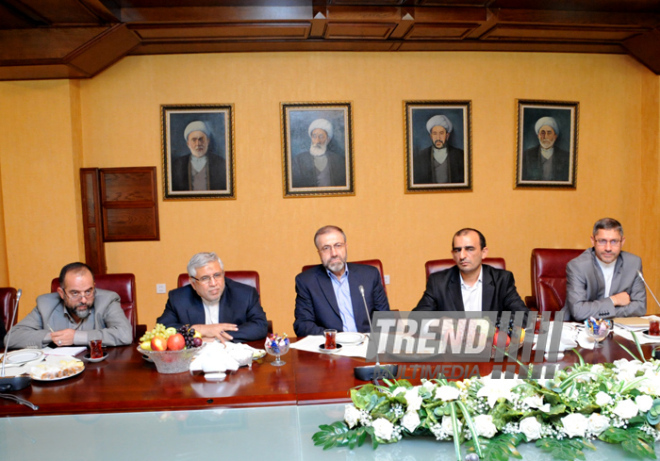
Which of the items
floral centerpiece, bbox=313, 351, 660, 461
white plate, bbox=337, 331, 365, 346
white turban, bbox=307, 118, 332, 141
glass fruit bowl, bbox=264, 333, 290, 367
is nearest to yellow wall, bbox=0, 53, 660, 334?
white turban, bbox=307, 118, 332, 141

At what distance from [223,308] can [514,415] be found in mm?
1818

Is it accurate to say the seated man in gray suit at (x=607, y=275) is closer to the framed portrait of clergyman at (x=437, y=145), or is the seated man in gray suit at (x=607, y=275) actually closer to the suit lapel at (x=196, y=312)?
the framed portrait of clergyman at (x=437, y=145)

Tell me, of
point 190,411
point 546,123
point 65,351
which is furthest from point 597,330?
point 546,123

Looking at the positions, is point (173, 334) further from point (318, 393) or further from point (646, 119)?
point (646, 119)

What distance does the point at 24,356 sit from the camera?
7.27ft

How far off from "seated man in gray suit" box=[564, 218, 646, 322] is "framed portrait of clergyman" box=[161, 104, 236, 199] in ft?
9.77

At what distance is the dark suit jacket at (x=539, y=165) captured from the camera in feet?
16.5

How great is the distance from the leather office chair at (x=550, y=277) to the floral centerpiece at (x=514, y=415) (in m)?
2.02

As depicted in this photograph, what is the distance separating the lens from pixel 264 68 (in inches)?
188

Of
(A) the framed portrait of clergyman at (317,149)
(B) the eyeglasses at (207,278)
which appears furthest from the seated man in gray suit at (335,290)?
(A) the framed portrait of clergyman at (317,149)

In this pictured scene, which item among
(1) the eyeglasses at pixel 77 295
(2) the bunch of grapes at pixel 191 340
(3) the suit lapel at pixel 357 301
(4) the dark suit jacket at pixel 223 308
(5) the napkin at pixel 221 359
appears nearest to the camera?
(5) the napkin at pixel 221 359

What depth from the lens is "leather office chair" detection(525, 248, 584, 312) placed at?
11.2ft

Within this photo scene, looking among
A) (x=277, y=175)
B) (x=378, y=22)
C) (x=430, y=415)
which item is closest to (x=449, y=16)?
(x=378, y=22)

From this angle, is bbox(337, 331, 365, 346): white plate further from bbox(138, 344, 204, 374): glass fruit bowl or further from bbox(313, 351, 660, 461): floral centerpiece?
bbox(313, 351, 660, 461): floral centerpiece
